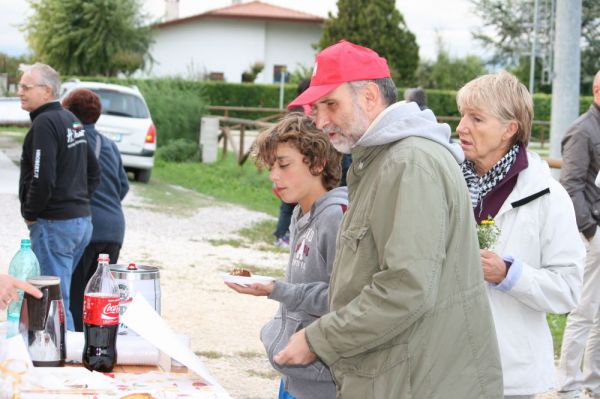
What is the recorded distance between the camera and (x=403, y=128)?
2834 mm

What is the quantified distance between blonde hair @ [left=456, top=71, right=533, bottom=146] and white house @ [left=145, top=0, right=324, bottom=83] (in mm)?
57404

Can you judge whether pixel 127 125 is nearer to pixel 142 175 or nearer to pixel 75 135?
pixel 142 175

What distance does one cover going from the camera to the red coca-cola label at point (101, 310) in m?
3.28

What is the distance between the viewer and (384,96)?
117 inches

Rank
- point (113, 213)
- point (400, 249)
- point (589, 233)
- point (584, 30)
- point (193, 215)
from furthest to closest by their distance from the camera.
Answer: point (584, 30) → point (193, 215) → point (113, 213) → point (589, 233) → point (400, 249)

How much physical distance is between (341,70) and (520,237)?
1.16 m

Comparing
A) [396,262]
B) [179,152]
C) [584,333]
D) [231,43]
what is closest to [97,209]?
[584,333]

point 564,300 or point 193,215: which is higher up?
point 564,300

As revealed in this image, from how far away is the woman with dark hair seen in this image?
268 inches

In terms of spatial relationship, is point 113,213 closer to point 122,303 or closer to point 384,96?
point 122,303

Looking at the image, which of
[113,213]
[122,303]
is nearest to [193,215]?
[113,213]

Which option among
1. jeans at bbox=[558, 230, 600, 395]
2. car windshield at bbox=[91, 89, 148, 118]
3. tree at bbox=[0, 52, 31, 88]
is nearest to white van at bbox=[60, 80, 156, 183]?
car windshield at bbox=[91, 89, 148, 118]

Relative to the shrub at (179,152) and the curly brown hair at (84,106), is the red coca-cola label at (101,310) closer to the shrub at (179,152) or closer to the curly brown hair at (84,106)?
the curly brown hair at (84,106)

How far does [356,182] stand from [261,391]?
3.76m
